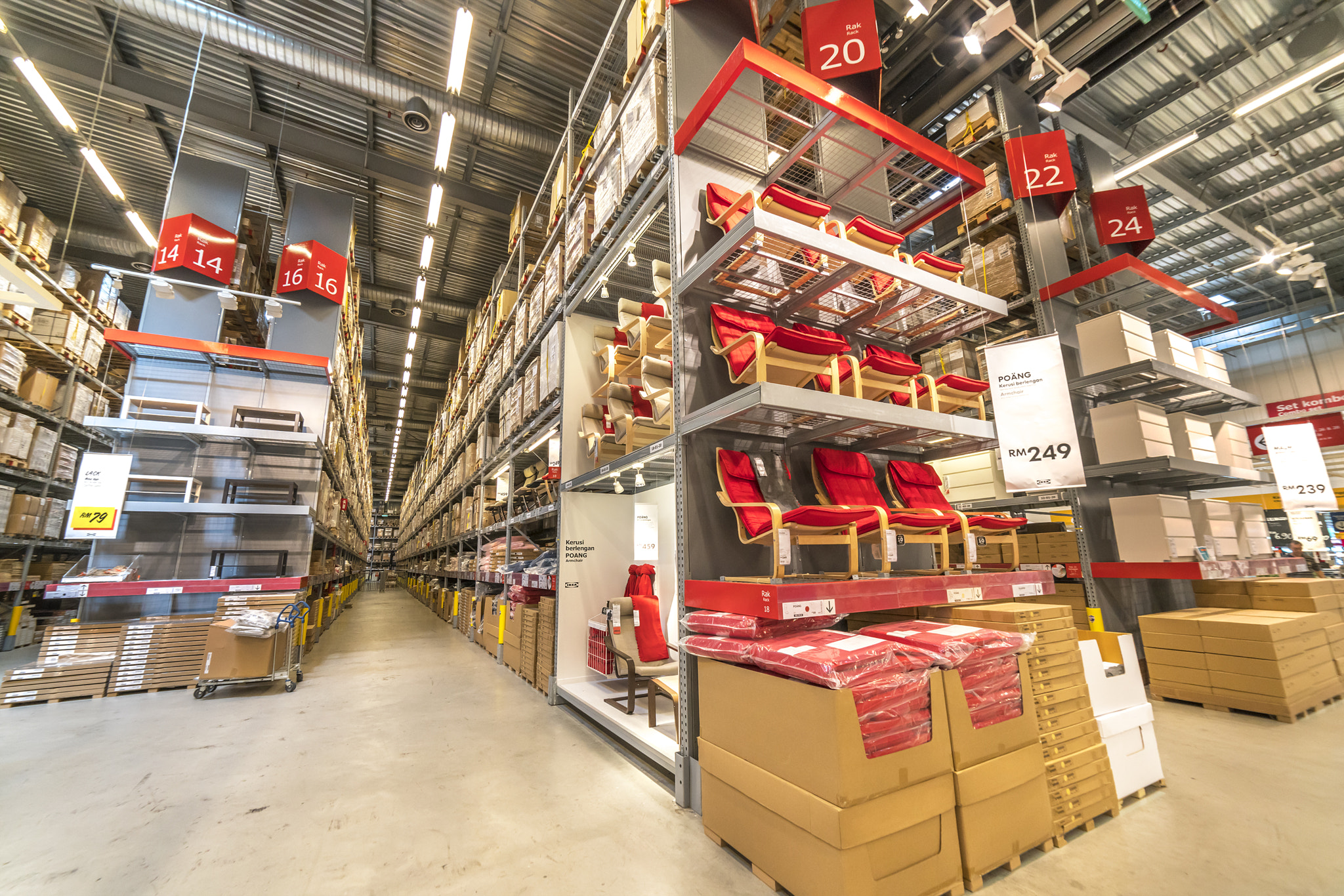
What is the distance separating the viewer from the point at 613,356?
4160 mm

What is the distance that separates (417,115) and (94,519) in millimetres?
5860

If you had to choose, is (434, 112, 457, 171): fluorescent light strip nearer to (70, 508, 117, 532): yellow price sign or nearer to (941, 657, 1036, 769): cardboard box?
(70, 508, 117, 532): yellow price sign

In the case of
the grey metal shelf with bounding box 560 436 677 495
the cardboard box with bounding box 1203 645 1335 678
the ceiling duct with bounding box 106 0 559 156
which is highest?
the ceiling duct with bounding box 106 0 559 156

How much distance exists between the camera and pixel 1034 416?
3205mm

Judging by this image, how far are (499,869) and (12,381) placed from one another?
9.94 metres

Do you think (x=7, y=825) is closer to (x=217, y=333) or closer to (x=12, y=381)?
(x=217, y=333)

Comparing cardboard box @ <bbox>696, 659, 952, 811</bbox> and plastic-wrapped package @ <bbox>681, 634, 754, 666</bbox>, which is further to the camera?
plastic-wrapped package @ <bbox>681, 634, 754, 666</bbox>

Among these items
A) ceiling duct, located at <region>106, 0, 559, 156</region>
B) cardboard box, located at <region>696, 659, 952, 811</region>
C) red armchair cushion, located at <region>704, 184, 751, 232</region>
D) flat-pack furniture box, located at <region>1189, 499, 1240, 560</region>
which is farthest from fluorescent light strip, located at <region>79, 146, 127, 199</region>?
flat-pack furniture box, located at <region>1189, 499, 1240, 560</region>

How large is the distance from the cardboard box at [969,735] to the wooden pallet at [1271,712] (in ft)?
11.1

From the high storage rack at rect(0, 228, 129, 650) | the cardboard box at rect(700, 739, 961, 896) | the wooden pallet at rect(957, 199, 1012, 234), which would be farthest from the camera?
the high storage rack at rect(0, 228, 129, 650)

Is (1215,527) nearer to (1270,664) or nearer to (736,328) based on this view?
(1270,664)

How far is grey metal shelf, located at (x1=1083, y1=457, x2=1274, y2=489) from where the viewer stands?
15.2ft

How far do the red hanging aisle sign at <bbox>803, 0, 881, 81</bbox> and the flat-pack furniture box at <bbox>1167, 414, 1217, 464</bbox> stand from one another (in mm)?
4747

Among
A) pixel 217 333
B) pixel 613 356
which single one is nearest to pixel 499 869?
pixel 613 356
